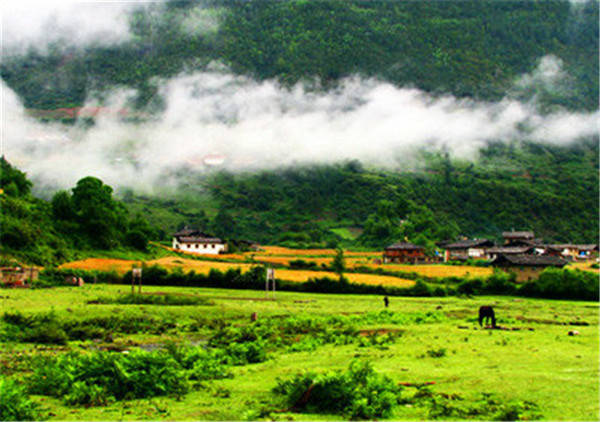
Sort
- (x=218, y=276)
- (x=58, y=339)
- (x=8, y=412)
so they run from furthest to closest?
(x=218, y=276), (x=58, y=339), (x=8, y=412)

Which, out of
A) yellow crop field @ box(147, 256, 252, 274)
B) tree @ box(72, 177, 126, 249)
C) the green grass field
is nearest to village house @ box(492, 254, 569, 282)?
yellow crop field @ box(147, 256, 252, 274)

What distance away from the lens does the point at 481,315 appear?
27.8 metres

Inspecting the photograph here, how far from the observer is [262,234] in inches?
7505

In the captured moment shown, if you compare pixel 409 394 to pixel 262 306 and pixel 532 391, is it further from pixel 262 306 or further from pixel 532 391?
pixel 262 306

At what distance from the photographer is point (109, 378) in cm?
1218

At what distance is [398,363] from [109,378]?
813 cm

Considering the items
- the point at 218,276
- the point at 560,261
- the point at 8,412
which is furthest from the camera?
the point at 560,261

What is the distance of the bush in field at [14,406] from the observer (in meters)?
9.70

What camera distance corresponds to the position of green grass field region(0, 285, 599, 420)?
10898mm

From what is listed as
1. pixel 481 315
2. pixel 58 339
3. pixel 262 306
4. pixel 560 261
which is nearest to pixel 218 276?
pixel 262 306

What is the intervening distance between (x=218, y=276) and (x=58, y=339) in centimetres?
3674

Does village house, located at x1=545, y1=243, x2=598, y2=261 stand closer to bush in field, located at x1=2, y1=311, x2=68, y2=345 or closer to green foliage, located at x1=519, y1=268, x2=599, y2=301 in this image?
green foliage, located at x1=519, y1=268, x2=599, y2=301

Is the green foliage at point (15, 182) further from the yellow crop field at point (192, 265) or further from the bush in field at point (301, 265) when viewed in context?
the bush in field at point (301, 265)

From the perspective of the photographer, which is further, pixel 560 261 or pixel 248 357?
pixel 560 261
